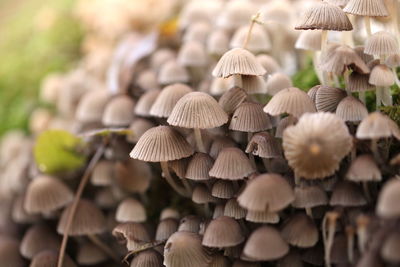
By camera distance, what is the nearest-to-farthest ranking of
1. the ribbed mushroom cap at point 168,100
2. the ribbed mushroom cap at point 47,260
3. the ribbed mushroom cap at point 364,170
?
1. the ribbed mushroom cap at point 364,170
2. the ribbed mushroom cap at point 168,100
3. the ribbed mushroom cap at point 47,260

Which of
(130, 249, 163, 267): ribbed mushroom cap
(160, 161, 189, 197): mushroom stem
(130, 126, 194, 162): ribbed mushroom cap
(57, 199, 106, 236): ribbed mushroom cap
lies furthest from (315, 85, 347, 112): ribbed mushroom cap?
(57, 199, 106, 236): ribbed mushroom cap

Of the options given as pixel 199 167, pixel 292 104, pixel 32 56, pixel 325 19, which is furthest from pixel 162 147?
pixel 32 56

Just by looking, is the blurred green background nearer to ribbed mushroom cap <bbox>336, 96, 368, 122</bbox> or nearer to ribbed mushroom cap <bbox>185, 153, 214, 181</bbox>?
ribbed mushroom cap <bbox>185, 153, 214, 181</bbox>

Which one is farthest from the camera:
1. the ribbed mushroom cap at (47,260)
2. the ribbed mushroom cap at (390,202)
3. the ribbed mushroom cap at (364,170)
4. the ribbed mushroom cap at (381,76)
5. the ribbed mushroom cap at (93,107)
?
the ribbed mushroom cap at (93,107)

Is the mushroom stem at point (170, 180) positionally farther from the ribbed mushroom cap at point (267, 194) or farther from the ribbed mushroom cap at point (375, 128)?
the ribbed mushroom cap at point (375, 128)

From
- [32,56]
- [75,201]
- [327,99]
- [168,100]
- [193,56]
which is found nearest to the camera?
[327,99]

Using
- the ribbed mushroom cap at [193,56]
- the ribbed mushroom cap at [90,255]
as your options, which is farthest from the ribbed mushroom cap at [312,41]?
the ribbed mushroom cap at [90,255]

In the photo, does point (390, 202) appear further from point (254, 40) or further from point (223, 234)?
point (254, 40)
